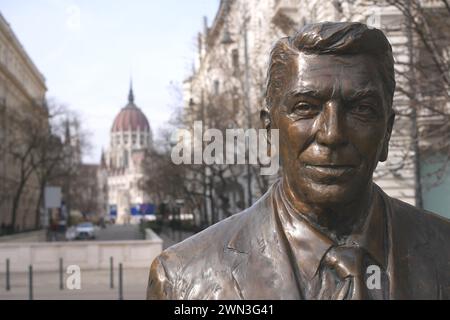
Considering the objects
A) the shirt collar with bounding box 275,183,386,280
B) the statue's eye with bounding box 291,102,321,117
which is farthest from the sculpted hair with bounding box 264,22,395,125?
the shirt collar with bounding box 275,183,386,280

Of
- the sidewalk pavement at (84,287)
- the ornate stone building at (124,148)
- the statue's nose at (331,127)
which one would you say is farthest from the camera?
the ornate stone building at (124,148)

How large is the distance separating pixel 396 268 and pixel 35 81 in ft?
270

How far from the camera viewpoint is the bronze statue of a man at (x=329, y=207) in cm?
227

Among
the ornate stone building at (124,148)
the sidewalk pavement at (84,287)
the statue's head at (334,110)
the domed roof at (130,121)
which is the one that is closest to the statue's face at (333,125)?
the statue's head at (334,110)

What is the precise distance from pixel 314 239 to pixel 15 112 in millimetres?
40954

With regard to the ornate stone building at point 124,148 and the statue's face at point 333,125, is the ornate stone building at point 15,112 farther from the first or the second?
the ornate stone building at point 124,148

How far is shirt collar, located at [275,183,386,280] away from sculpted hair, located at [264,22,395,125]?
43cm

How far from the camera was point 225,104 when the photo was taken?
2555 centimetres

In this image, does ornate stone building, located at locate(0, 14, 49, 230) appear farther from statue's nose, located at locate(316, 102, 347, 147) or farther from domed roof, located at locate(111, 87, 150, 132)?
domed roof, located at locate(111, 87, 150, 132)

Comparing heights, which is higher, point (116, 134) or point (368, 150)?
point (116, 134)
